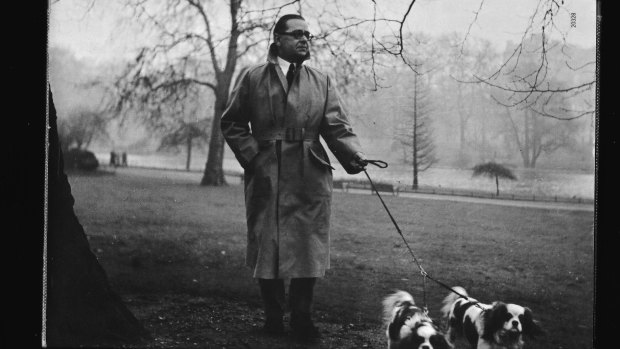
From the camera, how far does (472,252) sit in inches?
157

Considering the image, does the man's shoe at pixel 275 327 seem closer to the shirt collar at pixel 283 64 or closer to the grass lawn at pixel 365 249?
the grass lawn at pixel 365 249

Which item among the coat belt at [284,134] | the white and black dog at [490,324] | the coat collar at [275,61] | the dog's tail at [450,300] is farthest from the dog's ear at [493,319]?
the coat collar at [275,61]

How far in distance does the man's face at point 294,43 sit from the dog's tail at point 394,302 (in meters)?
1.63

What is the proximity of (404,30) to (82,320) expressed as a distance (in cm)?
275

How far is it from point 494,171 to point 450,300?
98cm

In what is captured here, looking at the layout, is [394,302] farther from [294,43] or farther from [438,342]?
[294,43]

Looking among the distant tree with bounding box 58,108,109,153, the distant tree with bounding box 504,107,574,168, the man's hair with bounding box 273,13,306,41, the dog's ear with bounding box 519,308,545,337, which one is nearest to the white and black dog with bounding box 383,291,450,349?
the dog's ear with bounding box 519,308,545,337

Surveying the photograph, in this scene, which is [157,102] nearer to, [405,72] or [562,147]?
[405,72]

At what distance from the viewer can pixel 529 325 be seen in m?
3.55

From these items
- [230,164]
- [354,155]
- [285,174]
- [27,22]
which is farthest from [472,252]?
[27,22]

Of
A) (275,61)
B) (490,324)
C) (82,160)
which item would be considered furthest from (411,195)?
(82,160)

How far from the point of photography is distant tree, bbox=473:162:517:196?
4.05 meters

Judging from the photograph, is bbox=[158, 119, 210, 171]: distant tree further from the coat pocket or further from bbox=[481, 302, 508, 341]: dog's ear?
bbox=[481, 302, 508, 341]: dog's ear

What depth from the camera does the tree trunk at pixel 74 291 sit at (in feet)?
10.5
